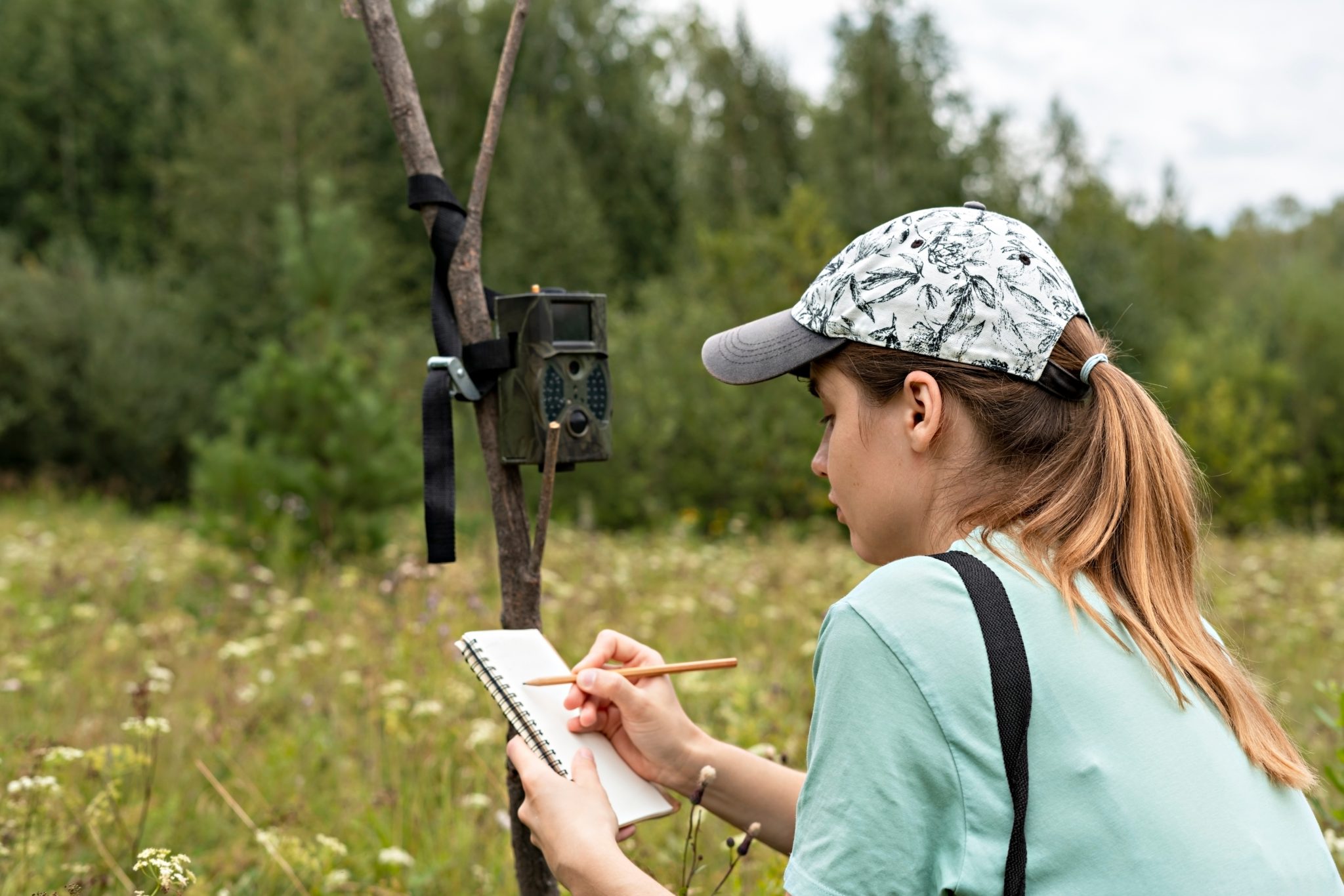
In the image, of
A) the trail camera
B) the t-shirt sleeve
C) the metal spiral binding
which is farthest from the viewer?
the trail camera

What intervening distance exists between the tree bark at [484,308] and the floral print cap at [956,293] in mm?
635

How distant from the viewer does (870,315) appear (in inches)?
51.6

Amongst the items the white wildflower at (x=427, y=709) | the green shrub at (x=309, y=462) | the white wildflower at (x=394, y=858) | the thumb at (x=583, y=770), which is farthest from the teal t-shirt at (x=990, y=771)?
the green shrub at (x=309, y=462)

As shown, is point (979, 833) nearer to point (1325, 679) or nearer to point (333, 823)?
point (333, 823)

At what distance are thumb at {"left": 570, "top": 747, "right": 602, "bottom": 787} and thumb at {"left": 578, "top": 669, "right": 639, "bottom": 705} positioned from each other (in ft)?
0.29

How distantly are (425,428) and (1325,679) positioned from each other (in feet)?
13.8

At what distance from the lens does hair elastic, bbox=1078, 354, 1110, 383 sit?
1289 mm

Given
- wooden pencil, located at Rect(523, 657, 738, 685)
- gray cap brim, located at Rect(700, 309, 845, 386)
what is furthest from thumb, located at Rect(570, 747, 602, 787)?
gray cap brim, located at Rect(700, 309, 845, 386)

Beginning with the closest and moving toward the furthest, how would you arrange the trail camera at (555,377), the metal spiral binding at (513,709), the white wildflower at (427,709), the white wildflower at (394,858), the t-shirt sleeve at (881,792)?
1. the t-shirt sleeve at (881,792)
2. the metal spiral binding at (513,709)
3. the trail camera at (555,377)
4. the white wildflower at (394,858)
5. the white wildflower at (427,709)

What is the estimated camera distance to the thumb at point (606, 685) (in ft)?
5.06

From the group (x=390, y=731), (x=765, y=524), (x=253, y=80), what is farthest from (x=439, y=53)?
(x=390, y=731)

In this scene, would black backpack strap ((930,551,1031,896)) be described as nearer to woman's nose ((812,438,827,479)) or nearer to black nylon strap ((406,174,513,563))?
woman's nose ((812,438,827,479))

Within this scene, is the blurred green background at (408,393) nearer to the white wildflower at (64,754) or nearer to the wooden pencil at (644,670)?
the white wildflower at (64,754)

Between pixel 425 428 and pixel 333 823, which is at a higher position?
pixel 425 428
